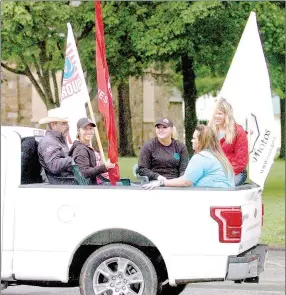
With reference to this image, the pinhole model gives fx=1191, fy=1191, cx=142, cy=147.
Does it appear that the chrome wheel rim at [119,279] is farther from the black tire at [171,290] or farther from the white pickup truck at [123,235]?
the black tire at [171,290]

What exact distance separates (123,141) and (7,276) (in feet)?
139

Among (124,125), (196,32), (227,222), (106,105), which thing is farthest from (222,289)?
(124,125)

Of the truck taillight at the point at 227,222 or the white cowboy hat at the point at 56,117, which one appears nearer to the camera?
the truck taillight at the point at 227,222

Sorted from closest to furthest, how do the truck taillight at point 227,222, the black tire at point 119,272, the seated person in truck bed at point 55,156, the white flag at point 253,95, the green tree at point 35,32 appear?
the truck taillight at point 227,222, the black tire at point 119,272, the seated person in truck bed at point 55,156, the white flag at point 253,95, the green tree at point 35,32

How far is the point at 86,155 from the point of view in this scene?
35.2 ft

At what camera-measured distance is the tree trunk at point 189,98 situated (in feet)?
105

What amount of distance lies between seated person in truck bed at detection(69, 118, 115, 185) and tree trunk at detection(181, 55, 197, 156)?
2047cm

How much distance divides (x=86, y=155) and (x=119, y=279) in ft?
5.05

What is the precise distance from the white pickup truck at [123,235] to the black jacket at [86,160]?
861 millimetres

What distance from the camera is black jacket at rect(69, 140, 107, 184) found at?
10.5 m

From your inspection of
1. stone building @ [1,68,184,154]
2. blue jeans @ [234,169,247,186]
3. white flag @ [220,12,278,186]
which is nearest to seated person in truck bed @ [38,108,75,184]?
blue jeans @ [234,169,247,186]

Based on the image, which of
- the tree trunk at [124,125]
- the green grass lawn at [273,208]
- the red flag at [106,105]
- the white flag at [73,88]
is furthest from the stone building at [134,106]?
the red flag at [106,105]

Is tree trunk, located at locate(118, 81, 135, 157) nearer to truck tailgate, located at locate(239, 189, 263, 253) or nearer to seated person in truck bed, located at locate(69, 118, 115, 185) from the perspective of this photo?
seated person in truck bed, located at locate(69, 118, 115, 185)

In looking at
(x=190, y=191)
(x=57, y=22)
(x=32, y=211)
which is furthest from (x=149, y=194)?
(x=57, y=22)
